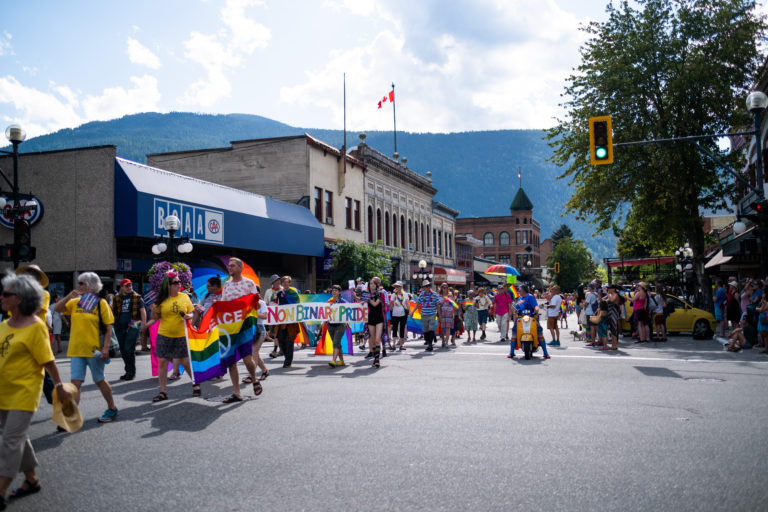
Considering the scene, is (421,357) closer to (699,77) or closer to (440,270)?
(699,77)

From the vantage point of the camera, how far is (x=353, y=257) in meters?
34.8

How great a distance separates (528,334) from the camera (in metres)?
14.7

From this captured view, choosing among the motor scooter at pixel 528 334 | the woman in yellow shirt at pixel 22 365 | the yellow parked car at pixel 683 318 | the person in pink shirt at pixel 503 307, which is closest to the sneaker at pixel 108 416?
the woman in yellow shirt at pixel 22 365

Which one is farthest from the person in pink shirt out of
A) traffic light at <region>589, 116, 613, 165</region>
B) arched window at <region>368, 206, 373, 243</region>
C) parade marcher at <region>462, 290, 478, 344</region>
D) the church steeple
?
the church steeple

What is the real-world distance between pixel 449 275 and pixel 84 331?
167ft

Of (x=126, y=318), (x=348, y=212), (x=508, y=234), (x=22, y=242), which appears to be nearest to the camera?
(x=126, y=318)

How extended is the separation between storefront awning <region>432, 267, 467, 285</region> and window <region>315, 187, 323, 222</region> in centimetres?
2012

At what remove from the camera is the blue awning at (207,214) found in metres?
22.7

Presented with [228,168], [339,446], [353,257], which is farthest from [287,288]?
[228,168]

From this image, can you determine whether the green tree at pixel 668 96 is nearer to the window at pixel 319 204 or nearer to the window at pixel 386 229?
the window at pixel 319 204

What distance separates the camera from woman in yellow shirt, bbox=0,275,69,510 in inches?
185

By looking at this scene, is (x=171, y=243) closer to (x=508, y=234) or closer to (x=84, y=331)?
(x=84, y=331)

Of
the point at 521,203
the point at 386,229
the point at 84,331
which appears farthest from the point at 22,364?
the point at 521,203

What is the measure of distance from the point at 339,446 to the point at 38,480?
260cm
